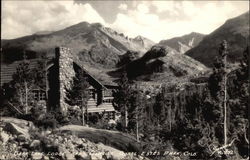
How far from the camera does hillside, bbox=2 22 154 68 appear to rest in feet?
43.0

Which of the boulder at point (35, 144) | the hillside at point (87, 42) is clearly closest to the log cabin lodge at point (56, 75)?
the hillside at point (87, 42)

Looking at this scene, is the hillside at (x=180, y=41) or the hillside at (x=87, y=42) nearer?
the hillside at (x=87, y=42)

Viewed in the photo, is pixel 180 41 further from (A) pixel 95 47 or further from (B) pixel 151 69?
(A) pixel 95 47

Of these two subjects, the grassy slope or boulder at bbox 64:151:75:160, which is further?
the grassy slope

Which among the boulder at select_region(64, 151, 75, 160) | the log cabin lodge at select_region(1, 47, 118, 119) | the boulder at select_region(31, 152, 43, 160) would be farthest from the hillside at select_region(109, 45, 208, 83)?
the boulder at select_region(31, 152, 43, 160)

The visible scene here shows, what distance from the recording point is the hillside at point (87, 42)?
13.1 metres

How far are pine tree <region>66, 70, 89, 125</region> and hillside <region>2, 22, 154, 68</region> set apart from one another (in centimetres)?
169

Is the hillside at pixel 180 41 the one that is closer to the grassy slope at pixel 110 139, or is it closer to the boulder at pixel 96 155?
the grassy slope at pixel 110 139

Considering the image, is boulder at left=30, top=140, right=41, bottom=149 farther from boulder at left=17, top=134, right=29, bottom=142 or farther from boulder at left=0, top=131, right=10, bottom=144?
boulder at left=0, top=131, right=10, bottom=144

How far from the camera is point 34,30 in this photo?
11500 millimetres

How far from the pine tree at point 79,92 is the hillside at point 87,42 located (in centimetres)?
169

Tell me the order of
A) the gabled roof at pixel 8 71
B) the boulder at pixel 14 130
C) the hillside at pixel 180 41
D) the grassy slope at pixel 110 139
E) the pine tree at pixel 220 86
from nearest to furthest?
the boulder at pixel 14 130
the grassy slope at pixel 110 139
the pine tree at pixel 220 86
the gabled roof at pixel 8 71
the hillside at pixel 180 41

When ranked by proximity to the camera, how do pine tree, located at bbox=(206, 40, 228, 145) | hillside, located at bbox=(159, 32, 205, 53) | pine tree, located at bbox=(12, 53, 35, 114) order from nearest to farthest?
pine tree, located at bbox=(12, 53, 35, 114) < pine tree, located at bbox=(206, 40, 228, 145) < hillside, located at bbox=(159, 32, 205, 53)

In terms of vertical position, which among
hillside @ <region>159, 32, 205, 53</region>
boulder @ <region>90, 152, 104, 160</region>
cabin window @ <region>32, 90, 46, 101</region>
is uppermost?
hillside @ <region>159, 32, 205, 53</region>
